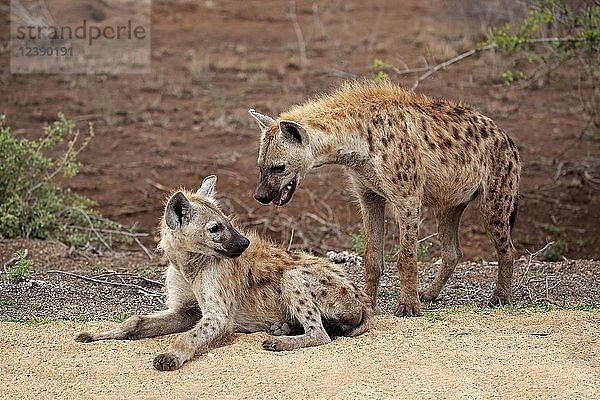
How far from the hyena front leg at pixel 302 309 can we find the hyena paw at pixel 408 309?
0.82 metres

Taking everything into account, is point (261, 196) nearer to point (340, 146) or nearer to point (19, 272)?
point (340, 146)

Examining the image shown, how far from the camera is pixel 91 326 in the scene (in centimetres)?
601

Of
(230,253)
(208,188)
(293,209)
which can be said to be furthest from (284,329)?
(293,209)

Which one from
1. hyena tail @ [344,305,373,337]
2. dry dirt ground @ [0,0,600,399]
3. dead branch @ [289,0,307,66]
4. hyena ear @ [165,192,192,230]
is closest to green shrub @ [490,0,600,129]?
dry dirt ground @ [0,0,600,399]

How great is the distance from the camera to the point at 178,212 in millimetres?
6023

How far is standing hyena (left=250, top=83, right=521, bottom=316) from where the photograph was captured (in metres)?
6.68

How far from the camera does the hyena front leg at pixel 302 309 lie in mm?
5719

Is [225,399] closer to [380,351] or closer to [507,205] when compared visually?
[380,351]

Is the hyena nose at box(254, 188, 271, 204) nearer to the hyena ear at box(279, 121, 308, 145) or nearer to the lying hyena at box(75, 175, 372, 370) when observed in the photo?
the hyena ear at box(279, 121, 308, 145)

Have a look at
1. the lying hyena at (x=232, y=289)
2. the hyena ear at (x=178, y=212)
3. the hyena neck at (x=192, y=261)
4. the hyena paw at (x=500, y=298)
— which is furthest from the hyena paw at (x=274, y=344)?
the hyena paw at (x=500, y=298)

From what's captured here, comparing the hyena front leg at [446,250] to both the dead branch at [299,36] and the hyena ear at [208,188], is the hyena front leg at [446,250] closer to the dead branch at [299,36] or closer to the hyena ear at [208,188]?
the hyena ear at [208,188]

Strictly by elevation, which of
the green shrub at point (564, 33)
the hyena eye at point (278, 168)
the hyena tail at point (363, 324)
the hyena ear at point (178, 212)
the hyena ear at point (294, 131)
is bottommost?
the hyena tail at point (363, 324)

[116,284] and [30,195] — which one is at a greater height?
[30,195]

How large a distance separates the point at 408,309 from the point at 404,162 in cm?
92
